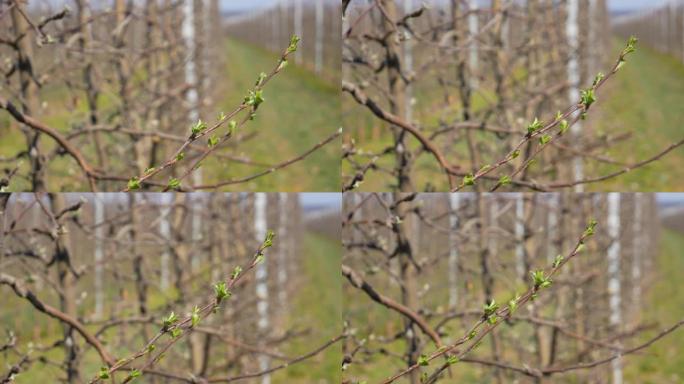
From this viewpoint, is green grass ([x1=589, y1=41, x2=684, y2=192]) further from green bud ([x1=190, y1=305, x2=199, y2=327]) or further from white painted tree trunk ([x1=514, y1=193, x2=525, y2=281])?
green bud ([x1=190, y1=305, x2=199, y2=327])

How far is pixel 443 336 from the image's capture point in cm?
350

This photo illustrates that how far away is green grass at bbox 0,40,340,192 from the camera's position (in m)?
7.44

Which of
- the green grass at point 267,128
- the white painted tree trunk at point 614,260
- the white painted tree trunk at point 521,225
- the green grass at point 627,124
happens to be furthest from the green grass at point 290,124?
the green grass at point 627,124

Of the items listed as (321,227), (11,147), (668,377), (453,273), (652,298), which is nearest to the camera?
(11,147)

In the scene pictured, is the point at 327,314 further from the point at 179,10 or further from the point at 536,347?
the point at 536,347

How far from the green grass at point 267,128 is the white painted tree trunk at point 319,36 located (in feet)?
1.38

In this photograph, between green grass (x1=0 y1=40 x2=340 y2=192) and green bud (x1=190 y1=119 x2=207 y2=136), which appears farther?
green grass (x1=0 y1=40 x2=340 y2=192)

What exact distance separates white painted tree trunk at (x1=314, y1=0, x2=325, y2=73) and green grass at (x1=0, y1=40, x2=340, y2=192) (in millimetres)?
419

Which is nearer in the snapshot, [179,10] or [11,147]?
[11,147]

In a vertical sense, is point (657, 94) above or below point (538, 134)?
above

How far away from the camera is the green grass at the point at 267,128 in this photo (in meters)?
7.44

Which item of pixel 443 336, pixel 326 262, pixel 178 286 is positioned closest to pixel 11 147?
pixel 178 286

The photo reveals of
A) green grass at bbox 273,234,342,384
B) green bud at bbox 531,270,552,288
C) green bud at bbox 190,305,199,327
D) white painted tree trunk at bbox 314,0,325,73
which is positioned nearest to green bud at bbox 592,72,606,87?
green bud at bbox 531,270,552,288

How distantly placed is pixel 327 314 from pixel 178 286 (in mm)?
10047
